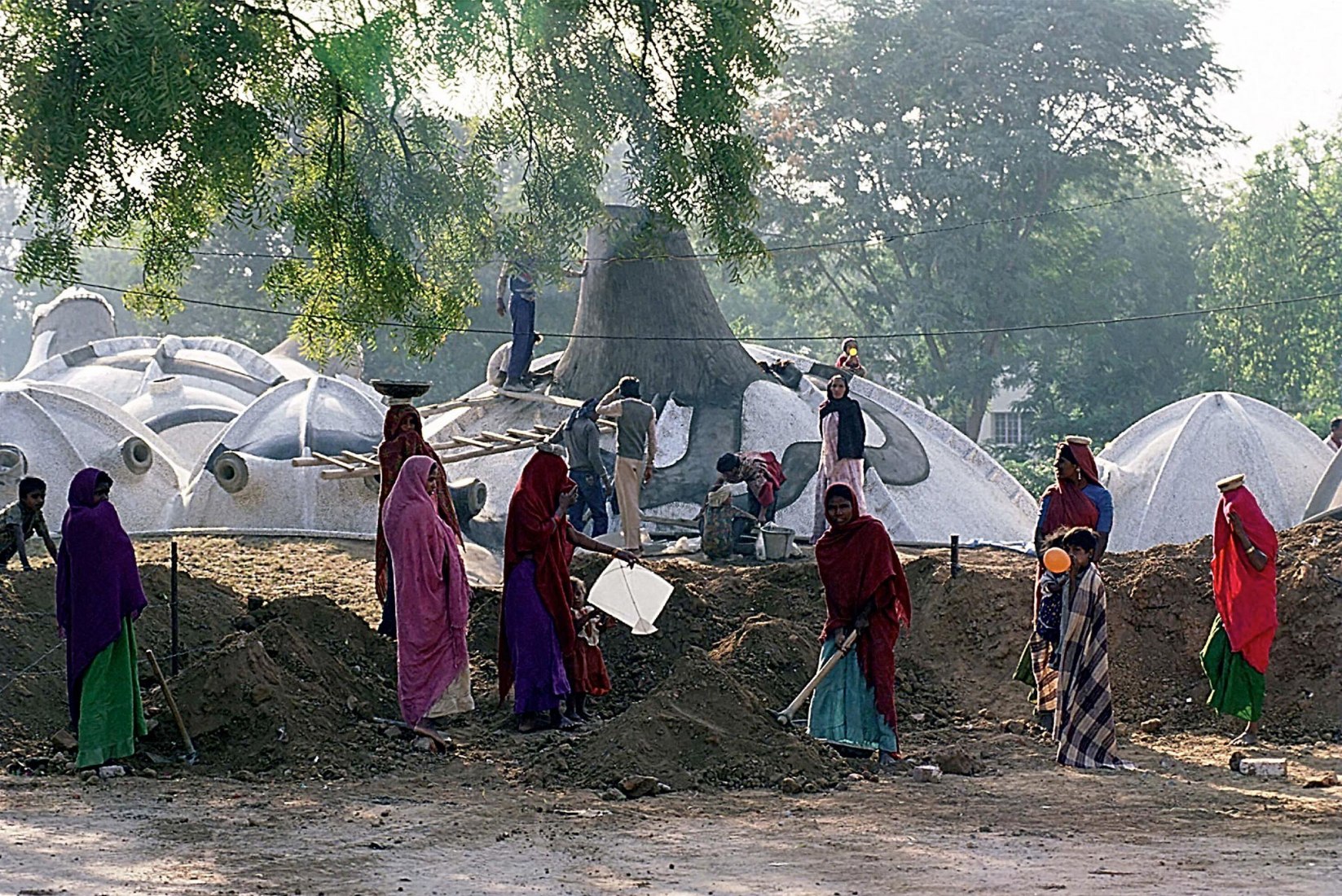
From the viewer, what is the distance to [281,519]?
56.7ft

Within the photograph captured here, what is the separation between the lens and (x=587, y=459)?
545 inches

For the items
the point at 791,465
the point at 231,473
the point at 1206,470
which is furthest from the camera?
the point at 1206,470

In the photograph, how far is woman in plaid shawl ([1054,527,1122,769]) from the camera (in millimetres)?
7527

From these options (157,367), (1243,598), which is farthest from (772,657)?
(157,367)

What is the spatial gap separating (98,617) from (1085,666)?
13.8 ft

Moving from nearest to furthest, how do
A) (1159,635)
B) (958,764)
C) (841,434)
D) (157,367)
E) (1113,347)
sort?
(958,764) → (1159,635) → (841,434) → (157,367) → (1113,347)

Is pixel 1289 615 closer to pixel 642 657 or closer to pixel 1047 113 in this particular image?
pixel 642 657

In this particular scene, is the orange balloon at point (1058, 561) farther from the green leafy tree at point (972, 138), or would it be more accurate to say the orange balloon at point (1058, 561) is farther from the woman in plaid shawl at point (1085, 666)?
the green leafy tree at point (972, 138)

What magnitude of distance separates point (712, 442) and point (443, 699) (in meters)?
9.21

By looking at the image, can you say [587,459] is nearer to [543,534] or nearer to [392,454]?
[392,454]

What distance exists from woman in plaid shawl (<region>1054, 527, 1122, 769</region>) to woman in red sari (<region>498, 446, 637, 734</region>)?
1971 millimetres

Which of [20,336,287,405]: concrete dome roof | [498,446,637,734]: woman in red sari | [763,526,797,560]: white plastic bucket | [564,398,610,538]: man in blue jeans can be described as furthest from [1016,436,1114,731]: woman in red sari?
[20,336,287,405]: concrete dome roof

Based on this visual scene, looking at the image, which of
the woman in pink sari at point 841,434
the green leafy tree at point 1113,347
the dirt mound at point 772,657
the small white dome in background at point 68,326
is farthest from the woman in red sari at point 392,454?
the green leafy tree at point 1113,347

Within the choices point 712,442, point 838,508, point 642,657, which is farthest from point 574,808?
point 712,442
